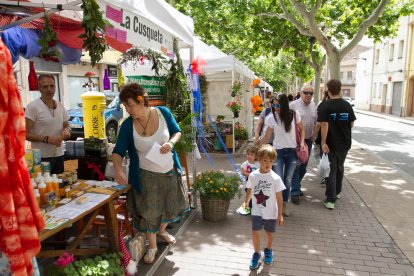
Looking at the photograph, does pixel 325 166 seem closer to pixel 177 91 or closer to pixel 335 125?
pixel 335 125

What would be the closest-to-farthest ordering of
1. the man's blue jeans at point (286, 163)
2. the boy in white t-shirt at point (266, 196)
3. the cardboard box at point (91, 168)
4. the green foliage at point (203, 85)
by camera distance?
the boy in white t-shirt at point (266, 196)
the cardboard box at point (91, 168)
the man's blue jeans at point (286, 163)
the green foliage at point (203, 85)

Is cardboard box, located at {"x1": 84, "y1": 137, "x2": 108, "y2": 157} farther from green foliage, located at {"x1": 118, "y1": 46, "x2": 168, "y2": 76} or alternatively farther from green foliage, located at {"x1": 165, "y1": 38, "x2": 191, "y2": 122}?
green foliage, located at {"x1": 118, "y1": 46, "x2": 168, "y2": 76}

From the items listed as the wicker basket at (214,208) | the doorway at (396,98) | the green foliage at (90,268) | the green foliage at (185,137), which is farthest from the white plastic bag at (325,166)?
the doorway at (396,98)

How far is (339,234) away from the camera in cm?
421

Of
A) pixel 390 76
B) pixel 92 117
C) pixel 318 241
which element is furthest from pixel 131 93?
pixel 390 76

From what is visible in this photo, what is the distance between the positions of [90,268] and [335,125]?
151 inches

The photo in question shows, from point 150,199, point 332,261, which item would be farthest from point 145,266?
point 332,261

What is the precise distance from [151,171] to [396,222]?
359cm

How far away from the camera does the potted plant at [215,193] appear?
4.34 metres

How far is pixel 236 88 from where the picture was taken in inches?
426

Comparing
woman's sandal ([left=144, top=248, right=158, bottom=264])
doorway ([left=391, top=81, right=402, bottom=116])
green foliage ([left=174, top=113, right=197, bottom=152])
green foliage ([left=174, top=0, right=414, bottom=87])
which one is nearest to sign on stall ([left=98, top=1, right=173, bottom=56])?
green foliage ([left=174, top=113, right=197, bottom=152])

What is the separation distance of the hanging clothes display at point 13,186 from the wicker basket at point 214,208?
2877 millimetres

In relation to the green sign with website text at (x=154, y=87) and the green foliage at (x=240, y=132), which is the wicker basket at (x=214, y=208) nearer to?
the green sign with website text at (x=154, y=87)

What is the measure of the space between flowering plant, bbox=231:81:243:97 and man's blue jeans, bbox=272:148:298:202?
19.7 ft
